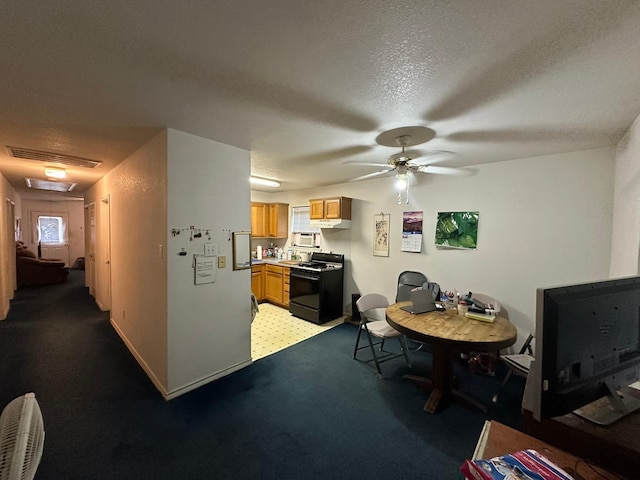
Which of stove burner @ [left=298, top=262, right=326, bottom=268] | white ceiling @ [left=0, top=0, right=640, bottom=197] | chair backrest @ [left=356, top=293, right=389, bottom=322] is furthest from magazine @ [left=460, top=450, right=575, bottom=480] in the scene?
stove burner @ [left=298, top=262, right=326, bottom=268]

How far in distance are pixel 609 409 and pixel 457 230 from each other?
276cm

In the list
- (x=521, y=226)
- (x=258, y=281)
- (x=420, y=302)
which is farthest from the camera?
(x=258, y=281)

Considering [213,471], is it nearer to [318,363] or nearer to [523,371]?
[318,363]

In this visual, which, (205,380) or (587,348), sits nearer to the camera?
(587,348)

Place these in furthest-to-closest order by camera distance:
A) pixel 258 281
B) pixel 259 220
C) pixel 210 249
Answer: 1. pixel 259 220
2. pixel 258 281
3. pixel 210 249

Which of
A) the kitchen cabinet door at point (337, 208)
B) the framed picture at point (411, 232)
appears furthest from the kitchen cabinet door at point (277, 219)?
the framed picture at point (411, 232)

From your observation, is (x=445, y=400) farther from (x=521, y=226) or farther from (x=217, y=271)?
(x=217, y=271)

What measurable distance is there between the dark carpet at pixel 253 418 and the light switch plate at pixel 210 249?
133cm

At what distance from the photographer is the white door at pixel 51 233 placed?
848cm

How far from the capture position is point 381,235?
4.34m

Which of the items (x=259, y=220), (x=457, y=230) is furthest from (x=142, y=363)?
(x=457, y=230)

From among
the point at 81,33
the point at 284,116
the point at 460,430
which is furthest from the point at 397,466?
the point at 81,33

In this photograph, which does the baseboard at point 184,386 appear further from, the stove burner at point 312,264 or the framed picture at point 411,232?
the framed picture at point 411,232

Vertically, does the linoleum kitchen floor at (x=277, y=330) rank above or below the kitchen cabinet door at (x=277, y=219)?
below
